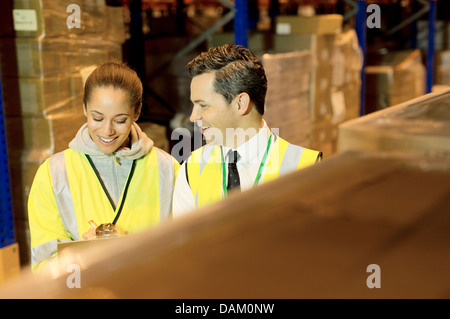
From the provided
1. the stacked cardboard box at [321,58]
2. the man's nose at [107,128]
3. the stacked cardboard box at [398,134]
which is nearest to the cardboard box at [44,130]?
the man's nose at [107,128]

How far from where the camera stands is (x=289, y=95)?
4.88 meters

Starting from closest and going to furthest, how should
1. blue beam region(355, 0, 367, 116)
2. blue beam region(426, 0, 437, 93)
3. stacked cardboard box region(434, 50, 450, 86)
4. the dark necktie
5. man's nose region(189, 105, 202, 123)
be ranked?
the dark necktie
man's nose region(189, 105, 202, 123)
blue beam region(355, 0, 367, 116)
blue beam region(426, 0, 437, 93)
stacked cardboard box region(434, 50, 450, 86)

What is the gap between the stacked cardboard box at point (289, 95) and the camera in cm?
458

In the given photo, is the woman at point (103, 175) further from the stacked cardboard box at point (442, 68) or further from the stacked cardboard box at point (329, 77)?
the stacked cardboard box at point (442, 68)

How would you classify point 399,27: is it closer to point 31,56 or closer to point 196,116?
point 31,56

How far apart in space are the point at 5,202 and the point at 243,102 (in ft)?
6.90

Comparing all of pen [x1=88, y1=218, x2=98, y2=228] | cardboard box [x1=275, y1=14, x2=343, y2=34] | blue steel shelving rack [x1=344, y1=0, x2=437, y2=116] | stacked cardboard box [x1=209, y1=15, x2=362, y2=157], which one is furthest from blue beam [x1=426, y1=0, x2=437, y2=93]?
pen [x1=88, y1=218, x2=98, y2=228]

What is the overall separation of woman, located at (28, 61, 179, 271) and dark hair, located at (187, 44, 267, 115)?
38 centimetres

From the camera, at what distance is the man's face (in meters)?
2.21

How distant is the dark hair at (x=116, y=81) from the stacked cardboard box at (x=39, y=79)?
124 cm

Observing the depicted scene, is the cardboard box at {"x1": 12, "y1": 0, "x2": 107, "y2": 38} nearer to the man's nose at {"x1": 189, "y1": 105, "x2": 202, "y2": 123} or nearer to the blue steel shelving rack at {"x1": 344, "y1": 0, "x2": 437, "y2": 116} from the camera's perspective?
the man's nose at {"x1": 189, "y1": 105, "x2": 202, "y2": 123}

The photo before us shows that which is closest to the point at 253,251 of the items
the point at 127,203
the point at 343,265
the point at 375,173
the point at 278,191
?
the point at 343,265

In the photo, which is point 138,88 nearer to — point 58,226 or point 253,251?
point 58,226

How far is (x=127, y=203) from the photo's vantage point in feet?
7.79
